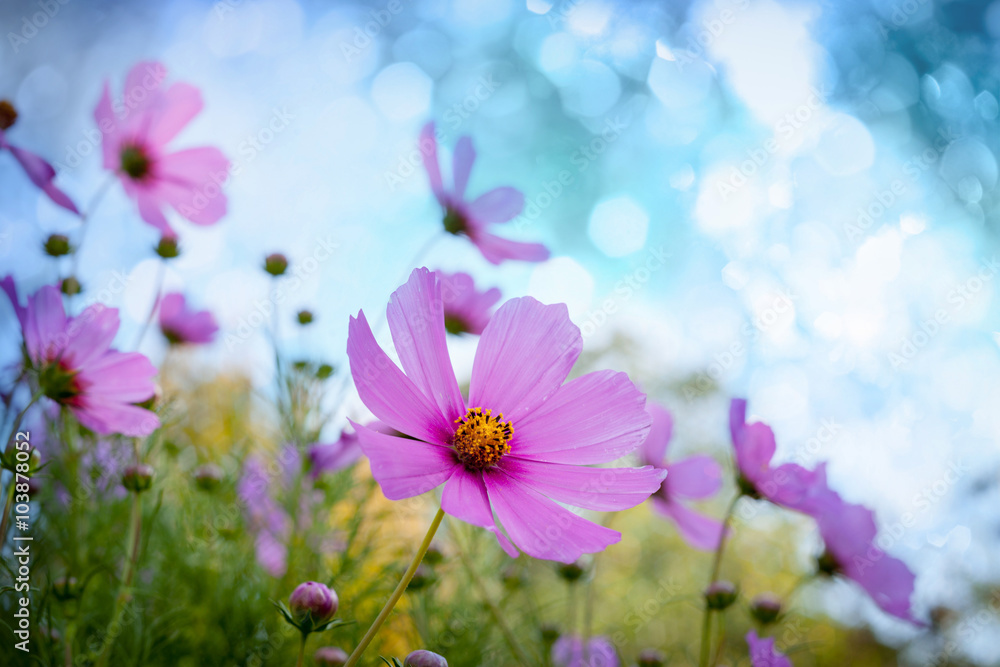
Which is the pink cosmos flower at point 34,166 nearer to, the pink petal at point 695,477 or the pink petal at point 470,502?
the pink petal at point 470,502

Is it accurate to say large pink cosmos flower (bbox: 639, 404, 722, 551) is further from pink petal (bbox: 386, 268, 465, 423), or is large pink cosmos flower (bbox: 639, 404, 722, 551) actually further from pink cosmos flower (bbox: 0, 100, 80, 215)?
pink cosmos flower (bbox: 0, 100, 80, 215)

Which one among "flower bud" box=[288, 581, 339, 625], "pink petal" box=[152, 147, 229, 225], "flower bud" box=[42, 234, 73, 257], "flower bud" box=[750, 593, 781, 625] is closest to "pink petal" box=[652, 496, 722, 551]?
"flower bud" box=[750, 593, 781, 625]

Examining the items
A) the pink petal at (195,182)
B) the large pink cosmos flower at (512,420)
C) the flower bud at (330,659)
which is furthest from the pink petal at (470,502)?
the pink petal at (195,182)

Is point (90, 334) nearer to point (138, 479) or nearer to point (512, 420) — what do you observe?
point (138, 479)

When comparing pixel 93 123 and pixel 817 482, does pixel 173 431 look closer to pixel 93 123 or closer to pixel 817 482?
pixel 93 123

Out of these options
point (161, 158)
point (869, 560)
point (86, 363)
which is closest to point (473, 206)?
point (161, 158)

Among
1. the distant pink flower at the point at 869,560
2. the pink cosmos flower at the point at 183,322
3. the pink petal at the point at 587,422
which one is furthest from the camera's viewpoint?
the pink cosmos flower at the point at 183,322

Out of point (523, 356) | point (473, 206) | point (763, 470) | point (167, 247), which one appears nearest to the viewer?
point (523, 356)
